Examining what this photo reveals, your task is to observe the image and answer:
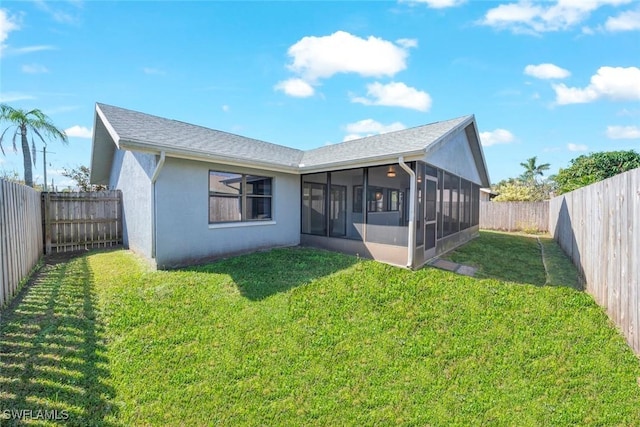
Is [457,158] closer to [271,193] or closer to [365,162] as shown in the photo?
[365,162]

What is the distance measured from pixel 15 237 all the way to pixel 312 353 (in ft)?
20.4

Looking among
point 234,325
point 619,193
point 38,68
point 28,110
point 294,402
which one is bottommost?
point 294,402

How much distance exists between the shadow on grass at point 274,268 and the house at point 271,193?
0.71 m

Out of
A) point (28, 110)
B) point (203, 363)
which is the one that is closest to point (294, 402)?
point (203, 363)

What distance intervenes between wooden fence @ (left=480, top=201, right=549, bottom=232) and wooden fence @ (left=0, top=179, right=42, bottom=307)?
22.0 m

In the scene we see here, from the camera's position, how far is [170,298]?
5344 mm

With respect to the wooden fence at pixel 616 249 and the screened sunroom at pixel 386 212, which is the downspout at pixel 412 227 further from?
the wooden fence at pixel 616 249

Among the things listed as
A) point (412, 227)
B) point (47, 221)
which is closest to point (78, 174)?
point (47, 221)

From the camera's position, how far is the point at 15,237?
5.54 meters

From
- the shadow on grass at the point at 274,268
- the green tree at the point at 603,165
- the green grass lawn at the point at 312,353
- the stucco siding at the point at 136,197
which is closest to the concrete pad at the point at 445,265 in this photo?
the green grass lawn at the point at 312,353

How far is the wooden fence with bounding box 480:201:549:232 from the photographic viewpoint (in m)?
17.3

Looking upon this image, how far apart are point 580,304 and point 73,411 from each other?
25.0 ft

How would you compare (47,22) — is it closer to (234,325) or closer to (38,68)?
(38,68)

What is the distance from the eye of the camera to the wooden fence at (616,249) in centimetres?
384
